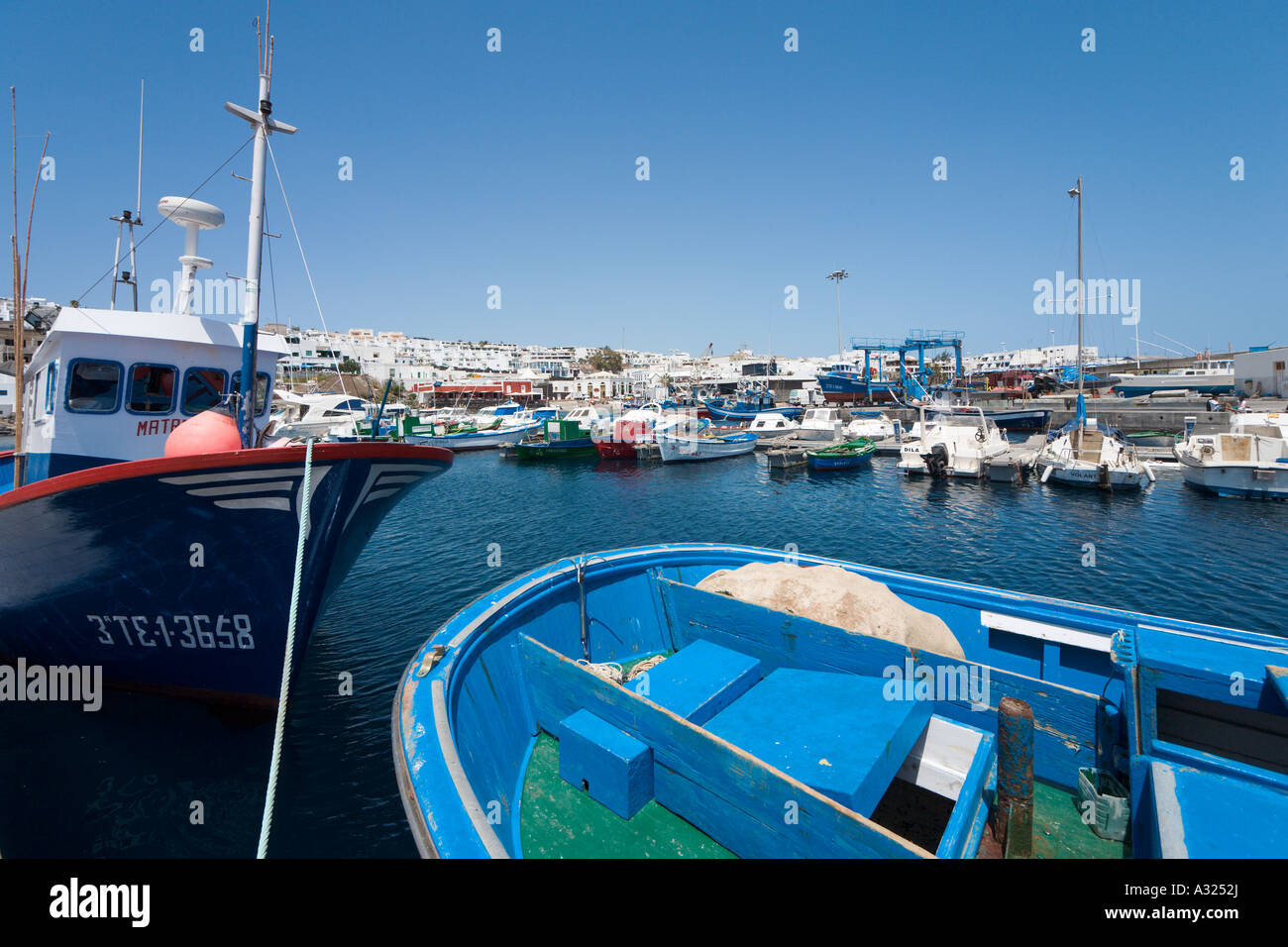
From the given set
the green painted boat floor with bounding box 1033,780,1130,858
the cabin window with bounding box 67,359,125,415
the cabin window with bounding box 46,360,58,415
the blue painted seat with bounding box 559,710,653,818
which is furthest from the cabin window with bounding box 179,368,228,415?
the green painted boat floor with bounding box 1033,780,1130,858

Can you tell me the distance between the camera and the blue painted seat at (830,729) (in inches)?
183

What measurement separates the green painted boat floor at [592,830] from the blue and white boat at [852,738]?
0.02 metres

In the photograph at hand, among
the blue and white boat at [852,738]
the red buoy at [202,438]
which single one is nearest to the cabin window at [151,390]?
the red buoy at [202,438]

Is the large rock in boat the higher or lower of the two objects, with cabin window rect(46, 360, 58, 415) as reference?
lower

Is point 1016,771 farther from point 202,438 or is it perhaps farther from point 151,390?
point 151,390

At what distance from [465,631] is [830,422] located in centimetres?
4598

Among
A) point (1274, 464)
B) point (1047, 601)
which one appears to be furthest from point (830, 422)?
point (1047, 601)

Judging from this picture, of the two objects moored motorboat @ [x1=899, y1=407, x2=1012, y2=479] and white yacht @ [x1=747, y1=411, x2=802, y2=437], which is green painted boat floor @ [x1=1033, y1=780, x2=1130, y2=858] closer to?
moored motorboat @ [x1=899, y1=407, x2=1012, y2=479]

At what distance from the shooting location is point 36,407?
9.67 metres

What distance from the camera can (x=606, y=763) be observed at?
5.39 meters

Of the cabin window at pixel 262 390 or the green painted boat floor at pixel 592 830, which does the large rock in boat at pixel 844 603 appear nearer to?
the green painted boat floor at pixel 592 830

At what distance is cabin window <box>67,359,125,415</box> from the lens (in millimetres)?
8500

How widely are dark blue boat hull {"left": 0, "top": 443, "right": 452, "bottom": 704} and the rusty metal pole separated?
23.6ft
